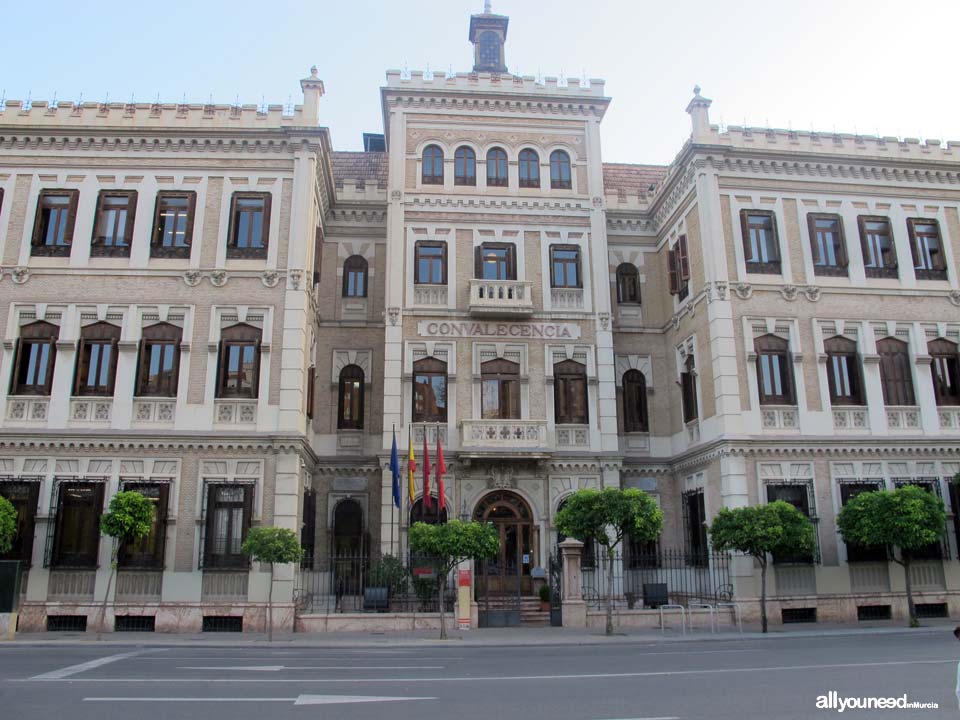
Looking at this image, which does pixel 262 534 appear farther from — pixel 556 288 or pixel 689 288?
pixel 689 288

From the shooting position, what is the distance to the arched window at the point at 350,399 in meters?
30.6

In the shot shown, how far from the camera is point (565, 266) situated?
30.6 metres

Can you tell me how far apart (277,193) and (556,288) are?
35.1 feet

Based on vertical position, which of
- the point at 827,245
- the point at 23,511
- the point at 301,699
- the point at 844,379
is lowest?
the point at 301,699

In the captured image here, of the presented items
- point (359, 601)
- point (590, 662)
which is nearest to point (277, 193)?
point (359, 601)

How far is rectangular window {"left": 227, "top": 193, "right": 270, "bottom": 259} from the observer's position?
26188 millimetres

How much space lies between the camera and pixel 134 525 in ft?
72.1

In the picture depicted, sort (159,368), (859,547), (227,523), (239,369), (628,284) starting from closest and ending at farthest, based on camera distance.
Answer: (227,523) < (159,368) < (239,369) < (859,547) < (628,284)

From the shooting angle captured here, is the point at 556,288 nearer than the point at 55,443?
No

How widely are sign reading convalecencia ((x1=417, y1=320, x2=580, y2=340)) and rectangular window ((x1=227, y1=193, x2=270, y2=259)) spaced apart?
21.1ft

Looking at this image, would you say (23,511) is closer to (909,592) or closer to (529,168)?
(529,168)

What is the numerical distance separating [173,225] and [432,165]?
10092 mm

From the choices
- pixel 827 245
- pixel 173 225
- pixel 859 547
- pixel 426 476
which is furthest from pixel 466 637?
pixel 827 245

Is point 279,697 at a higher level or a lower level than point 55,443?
lower
